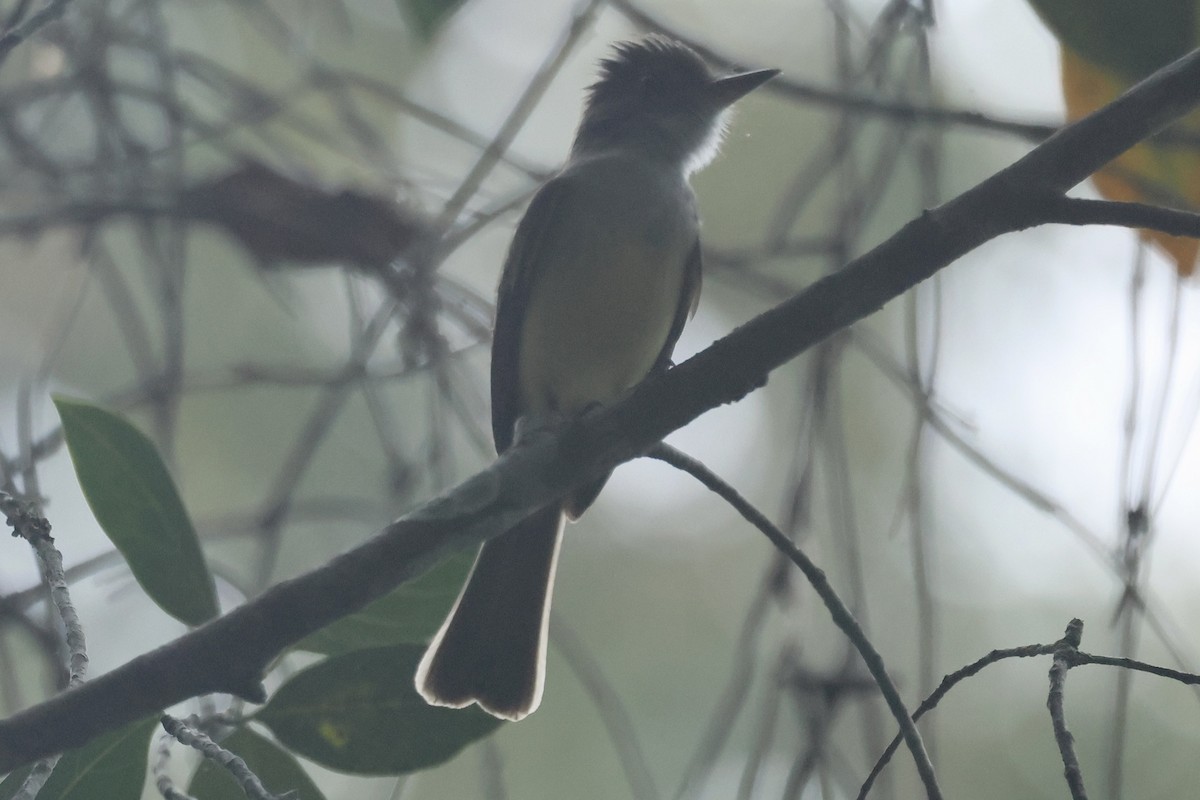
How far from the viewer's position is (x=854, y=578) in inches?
89.4

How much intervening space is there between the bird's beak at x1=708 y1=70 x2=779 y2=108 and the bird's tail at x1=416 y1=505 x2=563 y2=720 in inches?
51.7

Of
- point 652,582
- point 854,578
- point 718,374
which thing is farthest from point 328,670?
point 652,582

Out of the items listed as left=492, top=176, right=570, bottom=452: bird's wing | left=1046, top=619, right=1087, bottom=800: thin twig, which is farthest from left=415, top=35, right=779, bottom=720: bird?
left=1046, top=619, right=1087, bottom=800: thin twig

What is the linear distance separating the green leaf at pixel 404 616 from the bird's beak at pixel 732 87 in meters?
1.90

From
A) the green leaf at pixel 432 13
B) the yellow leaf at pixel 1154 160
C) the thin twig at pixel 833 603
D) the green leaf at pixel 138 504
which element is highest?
the green leaf at pixel 432 13

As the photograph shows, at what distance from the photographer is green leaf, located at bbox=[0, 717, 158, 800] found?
1.87 meters

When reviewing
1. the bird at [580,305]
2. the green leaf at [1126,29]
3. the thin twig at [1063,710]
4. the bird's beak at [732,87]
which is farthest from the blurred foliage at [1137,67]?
the bird's beak at [732,87]

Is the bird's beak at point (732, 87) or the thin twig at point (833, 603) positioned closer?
the thin twig at point (833, 603)

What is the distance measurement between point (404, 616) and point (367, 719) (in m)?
0.16

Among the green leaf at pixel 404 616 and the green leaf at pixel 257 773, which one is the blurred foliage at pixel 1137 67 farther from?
the green leaf at pixel 257 773

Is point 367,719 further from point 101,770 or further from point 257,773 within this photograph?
point 101,770

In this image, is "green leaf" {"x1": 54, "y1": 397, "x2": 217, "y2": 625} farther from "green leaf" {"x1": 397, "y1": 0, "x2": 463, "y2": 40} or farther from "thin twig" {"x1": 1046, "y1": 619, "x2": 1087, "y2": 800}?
"thin twig" {"x1": 1046, "y1": 619, "x2": 1087, "y2": 800}

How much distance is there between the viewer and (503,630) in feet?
9.04

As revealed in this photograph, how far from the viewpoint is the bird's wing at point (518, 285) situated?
10.8 ft
